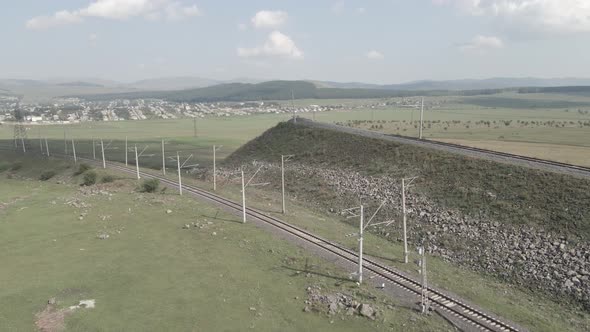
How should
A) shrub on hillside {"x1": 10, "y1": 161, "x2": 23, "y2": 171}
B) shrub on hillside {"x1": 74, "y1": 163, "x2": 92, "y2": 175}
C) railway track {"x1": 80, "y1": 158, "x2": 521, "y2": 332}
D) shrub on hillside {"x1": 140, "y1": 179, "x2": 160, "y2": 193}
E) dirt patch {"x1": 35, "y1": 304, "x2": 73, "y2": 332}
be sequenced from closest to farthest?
1. dirt patch {"x1": 35, "y1": 304, "x2": 73, "y2": 332}
2. railway track {"x1": 80, "y1": 158, "x2": 521, "y2": 332}
3. shrub on hillside {"x1": 140, "y1": 179, "x2": 160, "y2": 193}
4. shrub on hillside {"x1": 74, "y1": 163, "x2": 92, "y2": 175}
5. shrub on hillside {"x1": 10, "y1": 161, "x2": 23, "y2": 171}

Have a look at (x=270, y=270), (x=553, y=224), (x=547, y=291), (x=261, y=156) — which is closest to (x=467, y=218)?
(x=553, y=224)

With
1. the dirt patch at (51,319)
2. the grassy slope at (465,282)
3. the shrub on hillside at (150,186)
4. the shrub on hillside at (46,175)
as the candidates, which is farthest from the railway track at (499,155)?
the shrub on hillside at (46,175)

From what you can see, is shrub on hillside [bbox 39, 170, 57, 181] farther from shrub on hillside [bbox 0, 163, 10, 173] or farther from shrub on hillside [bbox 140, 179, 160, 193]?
shrub on hillside [bbox 140, 179, 160, 193]

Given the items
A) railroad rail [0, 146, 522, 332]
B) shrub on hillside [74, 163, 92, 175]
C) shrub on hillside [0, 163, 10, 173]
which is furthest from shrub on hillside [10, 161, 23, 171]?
railroad rail [0, 146, 522, 332]

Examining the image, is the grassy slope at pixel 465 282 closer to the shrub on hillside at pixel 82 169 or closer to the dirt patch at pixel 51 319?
the dirt patch at pixel 51 319

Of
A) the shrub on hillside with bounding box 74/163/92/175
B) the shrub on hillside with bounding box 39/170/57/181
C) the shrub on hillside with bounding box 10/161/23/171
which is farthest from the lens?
the shrub on hillside with bounding box 10/161/23/171

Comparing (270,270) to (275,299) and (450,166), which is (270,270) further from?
(450,166)
